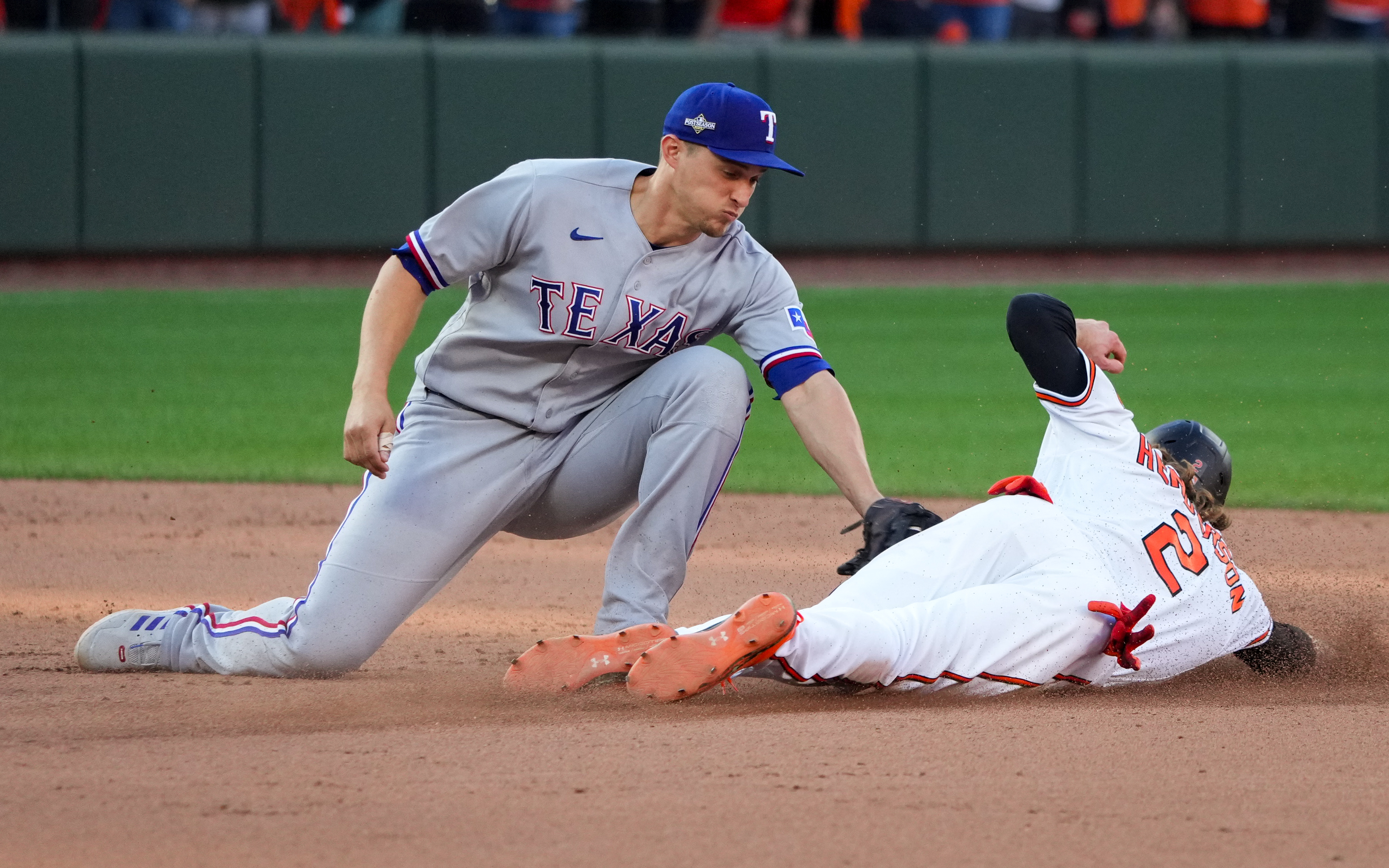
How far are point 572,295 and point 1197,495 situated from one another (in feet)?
4.57

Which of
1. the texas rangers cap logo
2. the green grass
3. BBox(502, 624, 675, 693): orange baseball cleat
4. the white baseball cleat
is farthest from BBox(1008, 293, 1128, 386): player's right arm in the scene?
the green grass

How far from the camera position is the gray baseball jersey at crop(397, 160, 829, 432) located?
3.44 m

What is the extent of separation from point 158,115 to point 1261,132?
7957 millimetres

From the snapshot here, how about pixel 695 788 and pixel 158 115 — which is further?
pixel 158 115

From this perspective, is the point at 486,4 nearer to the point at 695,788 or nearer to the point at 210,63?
the point at 210,63

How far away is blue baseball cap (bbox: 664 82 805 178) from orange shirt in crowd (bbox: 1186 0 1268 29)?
10.8m

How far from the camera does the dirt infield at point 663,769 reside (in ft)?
7.55

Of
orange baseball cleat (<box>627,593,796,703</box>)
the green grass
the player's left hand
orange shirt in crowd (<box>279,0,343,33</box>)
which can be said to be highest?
orange shirt in crowd (<box>279,0,343,33</box>)

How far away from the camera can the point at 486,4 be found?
12.6 m

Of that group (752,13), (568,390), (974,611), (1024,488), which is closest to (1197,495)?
(1024,488)

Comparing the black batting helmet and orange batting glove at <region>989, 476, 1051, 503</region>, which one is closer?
orange batting glove at <region>989, 476, 1051, 503</region>

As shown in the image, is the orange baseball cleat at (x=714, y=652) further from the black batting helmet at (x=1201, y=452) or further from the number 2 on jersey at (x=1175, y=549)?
the black batting helmet at (x=1201, y=452)

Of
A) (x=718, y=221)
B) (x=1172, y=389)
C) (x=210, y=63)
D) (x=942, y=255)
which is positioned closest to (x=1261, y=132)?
(x=942, y=255)

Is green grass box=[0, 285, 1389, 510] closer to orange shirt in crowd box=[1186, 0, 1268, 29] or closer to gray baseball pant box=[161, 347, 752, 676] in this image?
orange shirt in crowd box=[1186, 0, 1268, 29]
